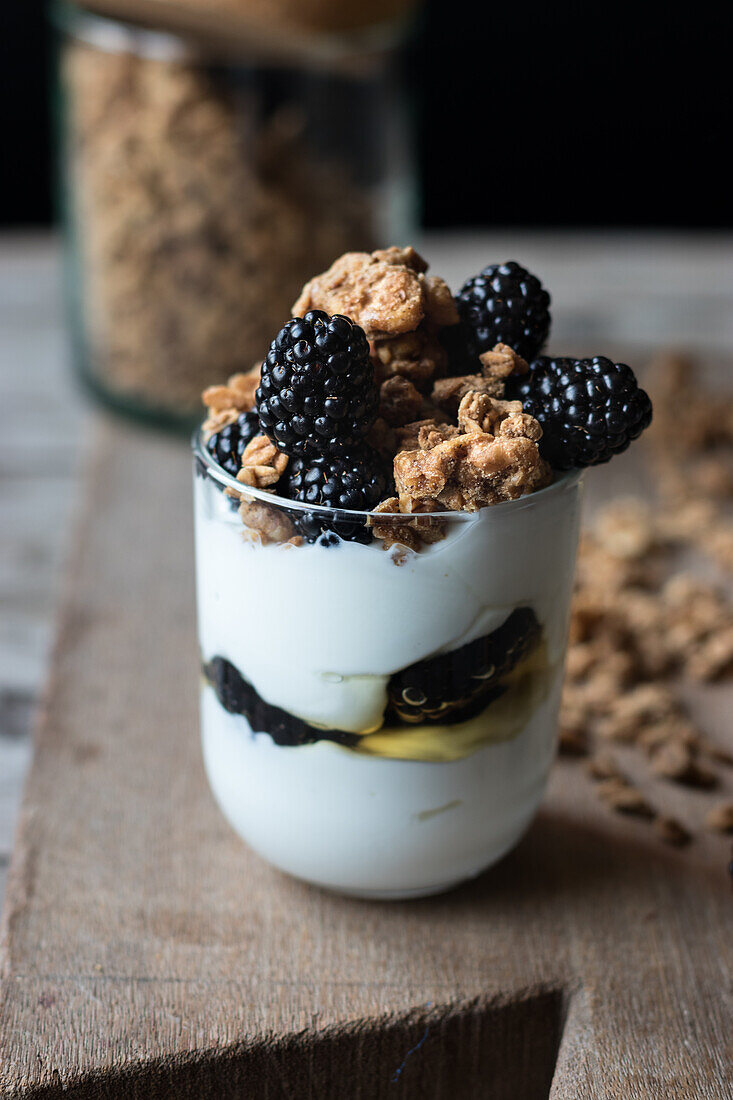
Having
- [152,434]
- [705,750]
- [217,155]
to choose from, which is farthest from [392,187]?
[705,750]

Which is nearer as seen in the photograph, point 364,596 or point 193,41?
point 364,596

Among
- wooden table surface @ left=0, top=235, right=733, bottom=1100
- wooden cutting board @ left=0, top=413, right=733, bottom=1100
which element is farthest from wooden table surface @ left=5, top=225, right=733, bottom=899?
wooden cutting board @ left=0, top=413, right=733, bottom=1100

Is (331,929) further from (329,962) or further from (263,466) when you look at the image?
(263,466)

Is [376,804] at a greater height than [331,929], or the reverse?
[376,804]

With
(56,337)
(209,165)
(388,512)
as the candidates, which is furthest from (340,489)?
(56,337)

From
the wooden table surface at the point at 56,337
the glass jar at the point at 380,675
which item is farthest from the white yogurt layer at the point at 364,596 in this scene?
the wooden table surface at the point at 56,337

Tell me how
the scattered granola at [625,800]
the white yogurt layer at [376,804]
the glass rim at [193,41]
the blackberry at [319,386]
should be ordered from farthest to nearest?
1. the glass rim at [193,41]
2. the scattered granola at [625,800]
3. the white yogurt layer at [376,804]
4. the blackberry at [319,386]

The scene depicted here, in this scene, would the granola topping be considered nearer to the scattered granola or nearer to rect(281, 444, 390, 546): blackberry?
rect(281, 444, 390, 546): blackberry

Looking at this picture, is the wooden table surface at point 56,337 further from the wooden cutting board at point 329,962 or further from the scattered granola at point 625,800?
the scattered granola at point 625,800
